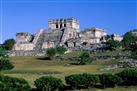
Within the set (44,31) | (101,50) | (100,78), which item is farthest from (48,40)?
(100,78)

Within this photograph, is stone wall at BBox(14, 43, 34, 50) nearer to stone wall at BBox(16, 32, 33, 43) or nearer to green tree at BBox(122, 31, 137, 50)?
stone wall at BBox(16, 32, 33, 43)

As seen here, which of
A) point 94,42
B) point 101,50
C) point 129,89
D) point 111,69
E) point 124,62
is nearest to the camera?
point 129,89

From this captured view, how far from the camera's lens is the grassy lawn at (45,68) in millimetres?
70062

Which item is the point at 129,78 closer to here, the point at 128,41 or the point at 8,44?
the point at 128,41

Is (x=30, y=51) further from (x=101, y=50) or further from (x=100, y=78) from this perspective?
(x=100, y=78)

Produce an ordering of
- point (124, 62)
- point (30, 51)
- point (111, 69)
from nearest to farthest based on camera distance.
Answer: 1. point (111, 69)
2. point (124, 62)
3. point (30, 51)

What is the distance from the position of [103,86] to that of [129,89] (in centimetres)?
391

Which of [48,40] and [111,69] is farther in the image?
[48,40]

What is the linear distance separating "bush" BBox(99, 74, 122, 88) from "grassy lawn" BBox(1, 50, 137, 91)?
0.95 metres

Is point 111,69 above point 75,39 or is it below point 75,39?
below

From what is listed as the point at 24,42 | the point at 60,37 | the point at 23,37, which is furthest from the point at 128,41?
the point at 23,37

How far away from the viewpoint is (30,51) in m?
117

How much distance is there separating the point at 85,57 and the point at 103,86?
1125 inches

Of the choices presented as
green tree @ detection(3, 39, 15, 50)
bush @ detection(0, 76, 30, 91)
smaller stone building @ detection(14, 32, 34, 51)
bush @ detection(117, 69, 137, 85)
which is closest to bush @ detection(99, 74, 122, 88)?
bush @ detection(117, 69, 137, 85)
